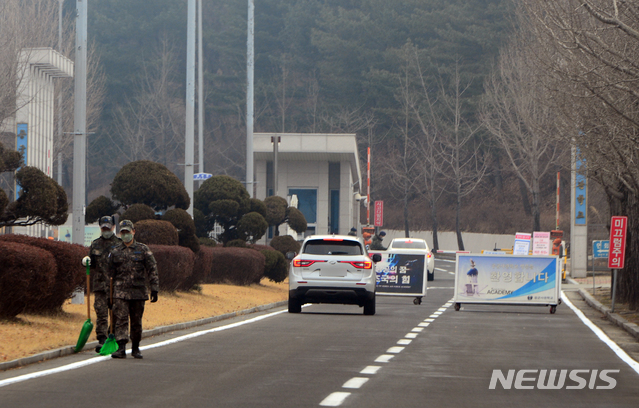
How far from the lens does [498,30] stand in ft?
241

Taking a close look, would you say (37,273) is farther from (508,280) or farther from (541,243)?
(541,243)

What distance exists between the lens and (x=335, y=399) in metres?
8.24

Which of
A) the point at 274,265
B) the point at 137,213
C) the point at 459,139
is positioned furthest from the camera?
the point at 459,139

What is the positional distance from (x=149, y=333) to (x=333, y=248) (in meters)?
5.97

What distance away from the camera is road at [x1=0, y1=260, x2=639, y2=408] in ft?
27.3

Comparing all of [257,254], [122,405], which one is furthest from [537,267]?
[122,405]

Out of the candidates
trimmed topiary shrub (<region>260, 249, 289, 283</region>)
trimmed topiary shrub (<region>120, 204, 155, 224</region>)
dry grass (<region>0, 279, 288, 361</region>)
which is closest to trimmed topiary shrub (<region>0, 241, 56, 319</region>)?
dry grass (<region>0, 279, 288, 361</region>)

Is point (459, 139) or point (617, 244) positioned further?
point (459, 139)

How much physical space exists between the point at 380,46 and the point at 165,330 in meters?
68.9

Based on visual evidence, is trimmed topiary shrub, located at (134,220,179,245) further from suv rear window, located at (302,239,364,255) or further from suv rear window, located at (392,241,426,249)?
suv rear window, located at (392,241,426,249)

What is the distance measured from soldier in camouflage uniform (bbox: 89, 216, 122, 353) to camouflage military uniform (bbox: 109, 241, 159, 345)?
593mm

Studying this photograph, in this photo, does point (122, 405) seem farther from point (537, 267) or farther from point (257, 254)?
point (257, 254)

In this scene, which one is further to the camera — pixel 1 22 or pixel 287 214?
pixel 1 22

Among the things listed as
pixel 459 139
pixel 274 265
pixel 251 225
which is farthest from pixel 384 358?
pixel 459 139
